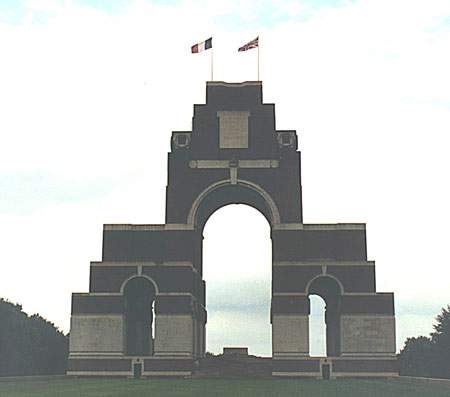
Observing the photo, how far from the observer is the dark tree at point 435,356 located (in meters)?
87.5

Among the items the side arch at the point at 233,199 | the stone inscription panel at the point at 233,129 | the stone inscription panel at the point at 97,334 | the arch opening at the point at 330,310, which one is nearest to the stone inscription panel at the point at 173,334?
the stone inscription panel at the point at 97,334

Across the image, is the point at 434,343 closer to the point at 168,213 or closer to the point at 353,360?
the point at 353,360

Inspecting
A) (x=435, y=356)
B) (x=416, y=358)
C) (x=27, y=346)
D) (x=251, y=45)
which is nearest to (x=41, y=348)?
(x=27, y=346)

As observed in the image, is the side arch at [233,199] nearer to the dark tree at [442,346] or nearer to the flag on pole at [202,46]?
the flag on pole at [202,46]

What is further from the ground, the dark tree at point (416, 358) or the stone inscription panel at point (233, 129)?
the stone inscription panel at point (233, 129)

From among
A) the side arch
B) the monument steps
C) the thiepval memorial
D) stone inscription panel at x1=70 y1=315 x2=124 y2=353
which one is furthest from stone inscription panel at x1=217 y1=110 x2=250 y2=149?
the monument steps

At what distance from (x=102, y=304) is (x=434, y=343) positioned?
44.7m

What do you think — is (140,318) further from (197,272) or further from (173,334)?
(173,334)

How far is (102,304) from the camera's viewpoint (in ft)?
216

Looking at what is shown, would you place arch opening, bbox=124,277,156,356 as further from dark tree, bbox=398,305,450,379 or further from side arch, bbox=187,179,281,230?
dark tree, bbox=398,305,450,379

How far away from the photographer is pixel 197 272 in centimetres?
7300

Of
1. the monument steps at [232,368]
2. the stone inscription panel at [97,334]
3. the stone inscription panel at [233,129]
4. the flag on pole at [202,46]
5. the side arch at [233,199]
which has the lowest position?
the monument steps at [232,368]

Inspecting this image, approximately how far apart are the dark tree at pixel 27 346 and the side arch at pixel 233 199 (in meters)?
23.7

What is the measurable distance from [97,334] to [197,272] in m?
12.0
